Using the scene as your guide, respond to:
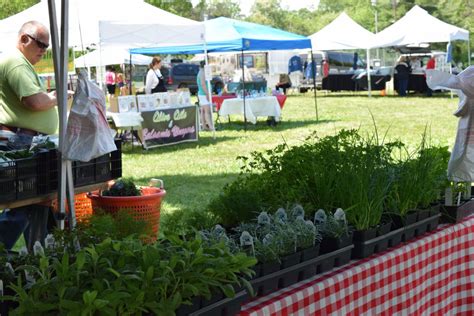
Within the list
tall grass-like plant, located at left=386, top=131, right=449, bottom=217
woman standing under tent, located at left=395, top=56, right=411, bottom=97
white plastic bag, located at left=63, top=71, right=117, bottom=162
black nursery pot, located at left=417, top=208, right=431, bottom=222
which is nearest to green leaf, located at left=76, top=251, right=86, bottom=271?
white plastic bag, located at left=63, top=71, right=117, bottom=162

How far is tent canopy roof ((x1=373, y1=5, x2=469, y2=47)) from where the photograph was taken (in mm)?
21859

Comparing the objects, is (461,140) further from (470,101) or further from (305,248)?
(305,248)

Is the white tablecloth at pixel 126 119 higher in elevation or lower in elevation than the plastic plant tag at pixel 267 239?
higher

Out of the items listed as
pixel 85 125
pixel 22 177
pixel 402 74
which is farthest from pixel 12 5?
pixel 85 125

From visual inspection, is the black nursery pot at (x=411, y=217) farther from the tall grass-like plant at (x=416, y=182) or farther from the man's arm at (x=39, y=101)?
the man's arm at (x=39, y=101)

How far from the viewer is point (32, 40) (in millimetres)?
4551

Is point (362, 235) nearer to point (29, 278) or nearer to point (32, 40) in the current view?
point (29, 278)

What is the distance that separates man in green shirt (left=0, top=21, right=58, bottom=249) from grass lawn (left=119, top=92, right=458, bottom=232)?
3.18 ft

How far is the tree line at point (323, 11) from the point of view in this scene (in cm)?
4184

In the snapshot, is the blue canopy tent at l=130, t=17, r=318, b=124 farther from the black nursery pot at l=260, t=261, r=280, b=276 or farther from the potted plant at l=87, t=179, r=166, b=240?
the black nursery pot at l=260, t=261, r=280, b=276

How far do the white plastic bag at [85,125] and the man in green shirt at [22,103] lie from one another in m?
0.84

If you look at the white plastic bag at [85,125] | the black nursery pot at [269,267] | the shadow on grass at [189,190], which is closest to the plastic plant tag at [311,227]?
the black nursery pot at [269,267]

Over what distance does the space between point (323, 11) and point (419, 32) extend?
7331 centimetres

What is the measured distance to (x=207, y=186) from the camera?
8945mm
